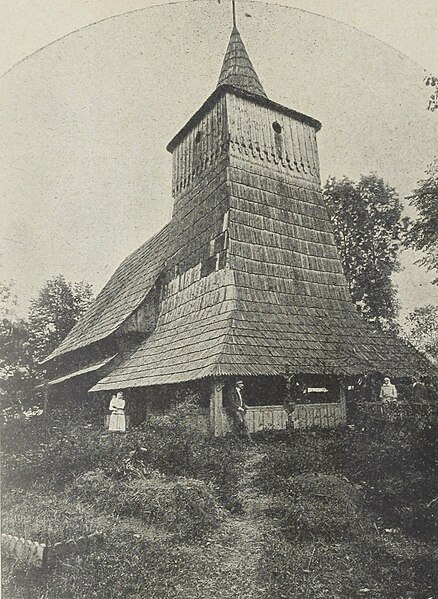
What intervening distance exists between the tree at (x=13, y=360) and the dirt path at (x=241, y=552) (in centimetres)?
221

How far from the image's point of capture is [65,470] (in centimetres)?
471

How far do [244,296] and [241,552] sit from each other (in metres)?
5.06

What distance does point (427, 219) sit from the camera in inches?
197

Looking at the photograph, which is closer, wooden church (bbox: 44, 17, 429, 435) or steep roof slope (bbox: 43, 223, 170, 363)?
wooden church (bbox: 44, 17, 429, 435)

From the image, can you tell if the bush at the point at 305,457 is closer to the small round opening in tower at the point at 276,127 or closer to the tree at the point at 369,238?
the tree at the point at 369,238

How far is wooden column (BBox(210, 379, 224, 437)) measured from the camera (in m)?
6.75

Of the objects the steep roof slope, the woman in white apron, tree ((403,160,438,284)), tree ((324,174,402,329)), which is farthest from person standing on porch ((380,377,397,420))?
the steep roof slope

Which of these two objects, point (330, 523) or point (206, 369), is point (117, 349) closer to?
point (206, 369)

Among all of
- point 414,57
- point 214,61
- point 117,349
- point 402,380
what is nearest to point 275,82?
point 214,61

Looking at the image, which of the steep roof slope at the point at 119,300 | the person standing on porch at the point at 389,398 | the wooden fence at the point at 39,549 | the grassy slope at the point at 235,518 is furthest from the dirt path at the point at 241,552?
the steep roof slope at the point at 119,300

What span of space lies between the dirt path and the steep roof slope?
6581 mm

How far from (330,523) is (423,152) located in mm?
3464

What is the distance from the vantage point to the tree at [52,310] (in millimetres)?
6148

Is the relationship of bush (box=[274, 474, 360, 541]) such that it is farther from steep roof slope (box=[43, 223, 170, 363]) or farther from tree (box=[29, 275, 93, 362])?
steep roof slope (box=[43, 223, 170, 363])
